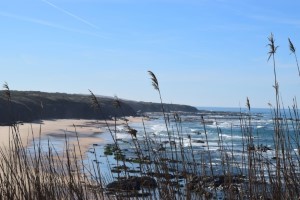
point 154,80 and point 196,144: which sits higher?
point 154,80

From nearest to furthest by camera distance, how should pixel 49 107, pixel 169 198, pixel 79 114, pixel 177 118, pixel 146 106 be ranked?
pixel 169 198
pixel 177 118
pixel 49 107
pixel 79 114
pixel 146 106

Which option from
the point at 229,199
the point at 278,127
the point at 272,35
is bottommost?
the point at 229,199

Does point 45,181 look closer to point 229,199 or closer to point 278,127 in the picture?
point 229,199

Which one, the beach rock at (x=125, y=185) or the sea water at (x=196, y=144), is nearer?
the beach rock at (x=125, y=185)

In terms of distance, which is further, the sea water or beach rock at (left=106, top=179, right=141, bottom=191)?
the sea water

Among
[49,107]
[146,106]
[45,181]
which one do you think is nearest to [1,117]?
[49,107]

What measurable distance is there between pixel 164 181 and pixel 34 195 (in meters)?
1.16

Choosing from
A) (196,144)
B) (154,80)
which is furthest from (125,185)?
(196,144)

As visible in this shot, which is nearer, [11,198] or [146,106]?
[11,198]

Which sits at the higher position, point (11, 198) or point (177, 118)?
point (177, 118)

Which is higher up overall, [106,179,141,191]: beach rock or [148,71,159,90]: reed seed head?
[148,71,159,90]: reed seed head

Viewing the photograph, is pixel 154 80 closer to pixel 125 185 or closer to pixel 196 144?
pixel 125 185

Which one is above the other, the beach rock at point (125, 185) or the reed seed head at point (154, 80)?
the reed seed head at point (154, 80)

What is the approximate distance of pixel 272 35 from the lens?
3.69 m
